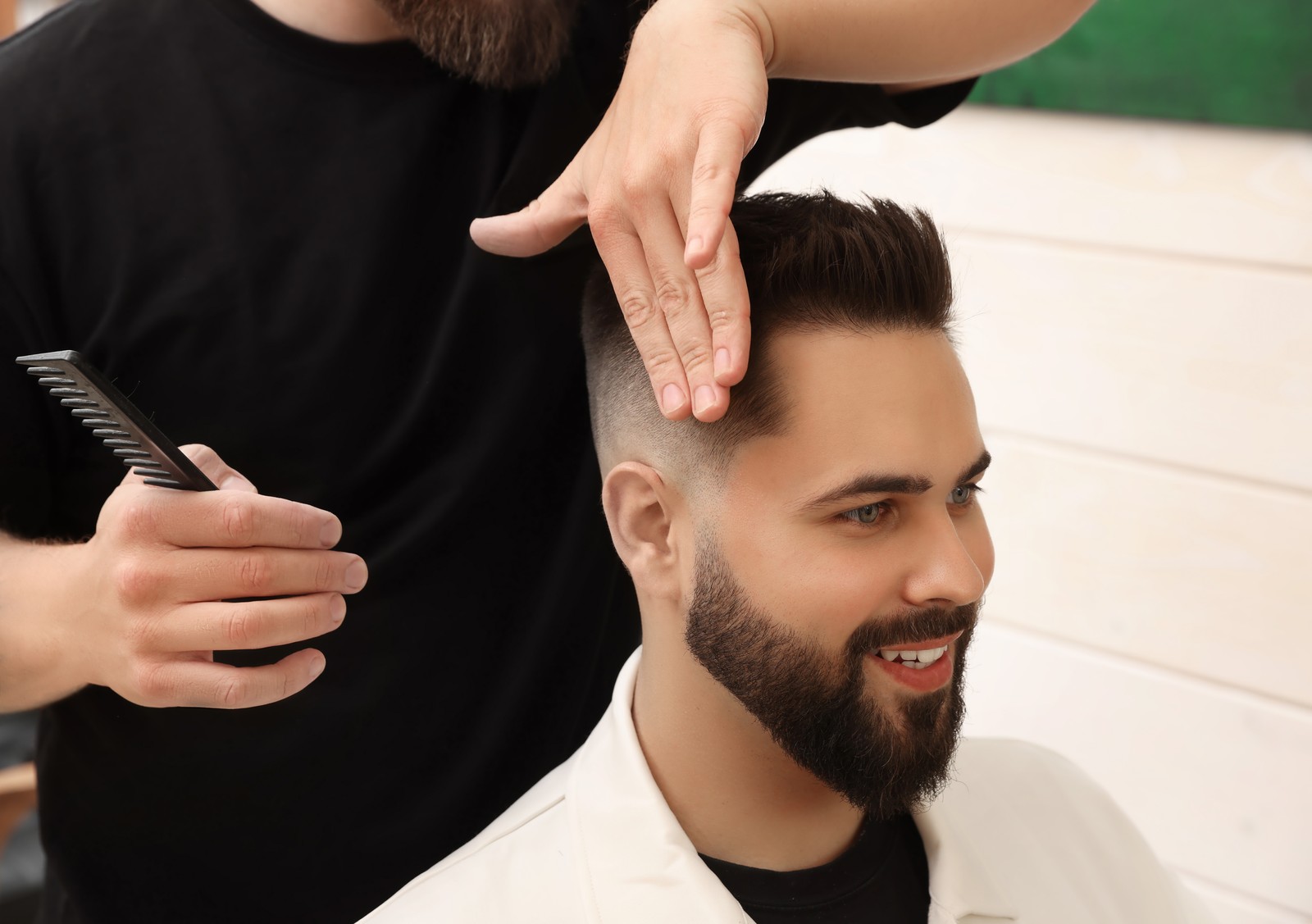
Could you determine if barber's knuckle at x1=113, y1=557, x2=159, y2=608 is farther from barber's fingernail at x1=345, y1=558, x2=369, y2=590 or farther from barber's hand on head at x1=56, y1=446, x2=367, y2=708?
barber's fingernail at x1=345, y1=558, x2=369, y2=590

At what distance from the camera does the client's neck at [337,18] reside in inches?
57.6

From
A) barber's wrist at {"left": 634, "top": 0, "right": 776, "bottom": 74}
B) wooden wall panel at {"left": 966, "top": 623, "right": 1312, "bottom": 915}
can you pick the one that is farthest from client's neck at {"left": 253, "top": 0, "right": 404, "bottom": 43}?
wooden wall panel at {"left": 966, "top": 623, "right": 1312, "bottom": 915}

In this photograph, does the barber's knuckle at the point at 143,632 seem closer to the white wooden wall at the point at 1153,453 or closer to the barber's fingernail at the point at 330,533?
the barber's fingernail at the point at 330,533

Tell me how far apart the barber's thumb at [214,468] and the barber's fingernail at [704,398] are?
46cm

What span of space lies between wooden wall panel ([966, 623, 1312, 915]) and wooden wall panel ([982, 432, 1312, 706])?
56 mm

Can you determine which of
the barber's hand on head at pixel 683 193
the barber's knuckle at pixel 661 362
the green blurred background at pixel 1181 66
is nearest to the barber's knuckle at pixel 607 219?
the barber's hand on head at pixel 683 193

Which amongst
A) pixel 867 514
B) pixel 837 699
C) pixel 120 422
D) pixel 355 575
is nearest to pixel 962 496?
pixel 867 514

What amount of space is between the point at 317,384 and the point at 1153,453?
1787mm

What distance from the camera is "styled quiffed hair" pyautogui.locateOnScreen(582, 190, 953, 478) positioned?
4.35 feet

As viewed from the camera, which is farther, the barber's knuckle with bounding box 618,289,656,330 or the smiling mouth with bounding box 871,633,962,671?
the smiling mouth with bounding box 871,633,962,671

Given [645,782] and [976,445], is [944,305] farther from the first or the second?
[645,782]

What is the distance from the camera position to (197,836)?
5.03 ft

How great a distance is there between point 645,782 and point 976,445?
0.55m

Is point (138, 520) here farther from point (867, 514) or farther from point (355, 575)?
point (867, 514)
